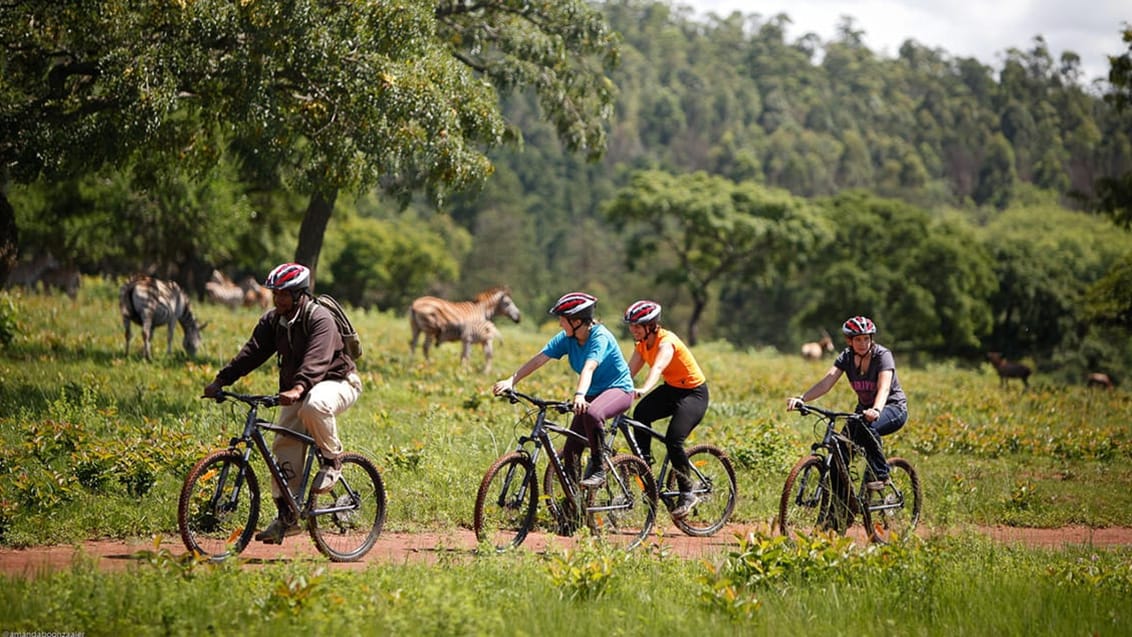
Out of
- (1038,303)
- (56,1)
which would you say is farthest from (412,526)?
(1038,303)

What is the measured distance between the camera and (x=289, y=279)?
8320 millimetres

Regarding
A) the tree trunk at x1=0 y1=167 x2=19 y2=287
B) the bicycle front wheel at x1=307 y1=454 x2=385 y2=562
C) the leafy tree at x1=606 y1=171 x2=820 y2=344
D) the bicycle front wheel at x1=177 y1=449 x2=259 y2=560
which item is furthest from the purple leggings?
the leafy tree at x1=606 y1=171 x2=820 y2=344

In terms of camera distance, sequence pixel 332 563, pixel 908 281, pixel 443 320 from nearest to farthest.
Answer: pixel 332 563 < pixel 443 320 < pixel 908 281

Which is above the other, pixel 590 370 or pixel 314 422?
pixel 590 370

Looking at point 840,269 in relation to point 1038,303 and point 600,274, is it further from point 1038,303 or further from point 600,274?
point 600,274

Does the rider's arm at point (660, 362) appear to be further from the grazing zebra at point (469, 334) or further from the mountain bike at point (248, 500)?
the grazing zebra at point (469, 334)

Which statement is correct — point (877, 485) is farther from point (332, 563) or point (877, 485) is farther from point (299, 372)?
point (299, 372)

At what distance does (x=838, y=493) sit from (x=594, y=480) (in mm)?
2371

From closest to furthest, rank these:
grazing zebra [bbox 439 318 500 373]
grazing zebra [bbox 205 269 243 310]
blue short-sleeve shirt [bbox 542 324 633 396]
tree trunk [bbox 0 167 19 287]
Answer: blue short-sleeve shirt [bbox 542 324 633 396]
tree trunk [bbox 0 167 19 287]
grazing zebra [bbox 439 318 500 373]
grazing zebra [bbox 205 269 243 310]

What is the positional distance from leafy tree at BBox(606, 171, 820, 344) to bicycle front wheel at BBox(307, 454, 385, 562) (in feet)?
151

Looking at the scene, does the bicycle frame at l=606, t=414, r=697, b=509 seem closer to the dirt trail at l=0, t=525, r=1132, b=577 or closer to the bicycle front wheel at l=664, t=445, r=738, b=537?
the bicycle front wheel at l=664, t=445, r=738, b=537

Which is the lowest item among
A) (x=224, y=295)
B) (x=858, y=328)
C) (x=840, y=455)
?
(x=224, y=295)

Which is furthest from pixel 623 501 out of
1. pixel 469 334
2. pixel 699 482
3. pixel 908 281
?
pixel 908 281

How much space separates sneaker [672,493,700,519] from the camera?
10328mm
